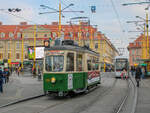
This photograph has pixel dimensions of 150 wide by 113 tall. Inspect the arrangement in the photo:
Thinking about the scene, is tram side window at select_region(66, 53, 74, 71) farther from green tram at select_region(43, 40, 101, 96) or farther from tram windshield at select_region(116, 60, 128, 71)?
tram windshield at select_region(116, 60, 128, 71)

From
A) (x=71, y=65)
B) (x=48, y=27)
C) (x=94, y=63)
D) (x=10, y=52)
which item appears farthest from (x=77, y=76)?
(x=10, y=52)

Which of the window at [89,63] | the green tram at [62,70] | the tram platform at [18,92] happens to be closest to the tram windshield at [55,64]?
the green tram at [62,70]

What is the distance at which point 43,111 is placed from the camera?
10961 millimetres

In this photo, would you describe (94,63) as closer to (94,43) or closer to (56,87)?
(56,87)

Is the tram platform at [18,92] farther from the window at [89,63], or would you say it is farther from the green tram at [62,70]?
the window at [89,63]

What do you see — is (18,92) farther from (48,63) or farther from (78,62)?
(78,62)

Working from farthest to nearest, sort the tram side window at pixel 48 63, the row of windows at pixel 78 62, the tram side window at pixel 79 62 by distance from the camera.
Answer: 1. the tram side window at pixel 79 62
2. the row of windows at pixel 78 62
3. the tram side window at pixel 48 63

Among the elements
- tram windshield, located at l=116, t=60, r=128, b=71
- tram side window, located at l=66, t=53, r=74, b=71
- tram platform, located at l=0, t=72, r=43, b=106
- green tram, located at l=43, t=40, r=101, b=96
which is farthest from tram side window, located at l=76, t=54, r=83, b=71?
tram windshield, located at l=116, t=60, r=128, b=71

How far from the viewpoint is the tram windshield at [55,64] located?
14.7 metres

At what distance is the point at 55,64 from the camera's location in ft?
48.7

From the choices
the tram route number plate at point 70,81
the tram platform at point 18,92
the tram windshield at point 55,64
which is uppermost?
the tram windshield at point 55,64

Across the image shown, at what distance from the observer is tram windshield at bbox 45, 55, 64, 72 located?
1472 cm

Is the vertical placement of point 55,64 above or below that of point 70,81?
above

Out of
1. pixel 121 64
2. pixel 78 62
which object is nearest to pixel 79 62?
pixel 78 62
